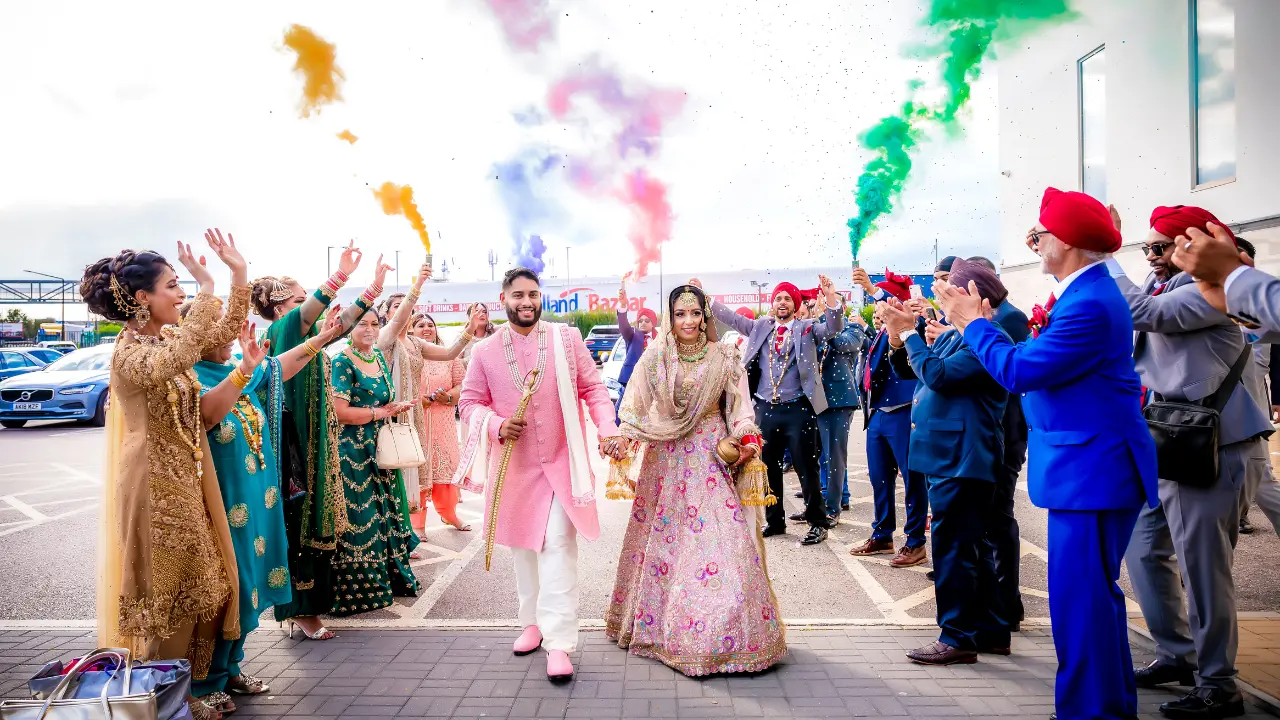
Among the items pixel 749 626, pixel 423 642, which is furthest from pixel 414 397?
pixel 749 626

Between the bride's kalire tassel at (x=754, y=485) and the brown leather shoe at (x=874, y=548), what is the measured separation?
2.46 meters

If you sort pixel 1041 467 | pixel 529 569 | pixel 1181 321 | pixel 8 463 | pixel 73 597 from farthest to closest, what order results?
pixel 8 463 < pixel 73 597 < pixel 529 569 < pixel 1181 321 < pixel 1041 467

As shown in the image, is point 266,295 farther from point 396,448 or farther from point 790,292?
point 790,292

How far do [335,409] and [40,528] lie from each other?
4.87 metres

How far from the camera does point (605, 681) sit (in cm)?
391

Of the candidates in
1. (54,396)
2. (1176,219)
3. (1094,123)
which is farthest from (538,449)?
(54,396)

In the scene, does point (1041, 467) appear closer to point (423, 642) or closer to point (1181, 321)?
point (1181, 321)

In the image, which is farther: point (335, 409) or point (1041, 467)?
point (335, 409)

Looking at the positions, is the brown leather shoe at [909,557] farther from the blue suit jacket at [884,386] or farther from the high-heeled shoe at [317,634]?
the high-heeled shoe at [317,634]

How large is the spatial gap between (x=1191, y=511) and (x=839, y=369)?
3814 mm

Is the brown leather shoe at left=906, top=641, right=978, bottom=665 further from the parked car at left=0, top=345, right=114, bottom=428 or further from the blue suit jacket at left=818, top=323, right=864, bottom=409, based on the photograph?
the parked car at left=0, top=345, right=114, bottom=428

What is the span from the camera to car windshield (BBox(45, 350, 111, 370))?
17.3 m

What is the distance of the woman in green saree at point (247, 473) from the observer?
140 inches

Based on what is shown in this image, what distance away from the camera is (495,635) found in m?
4.60
